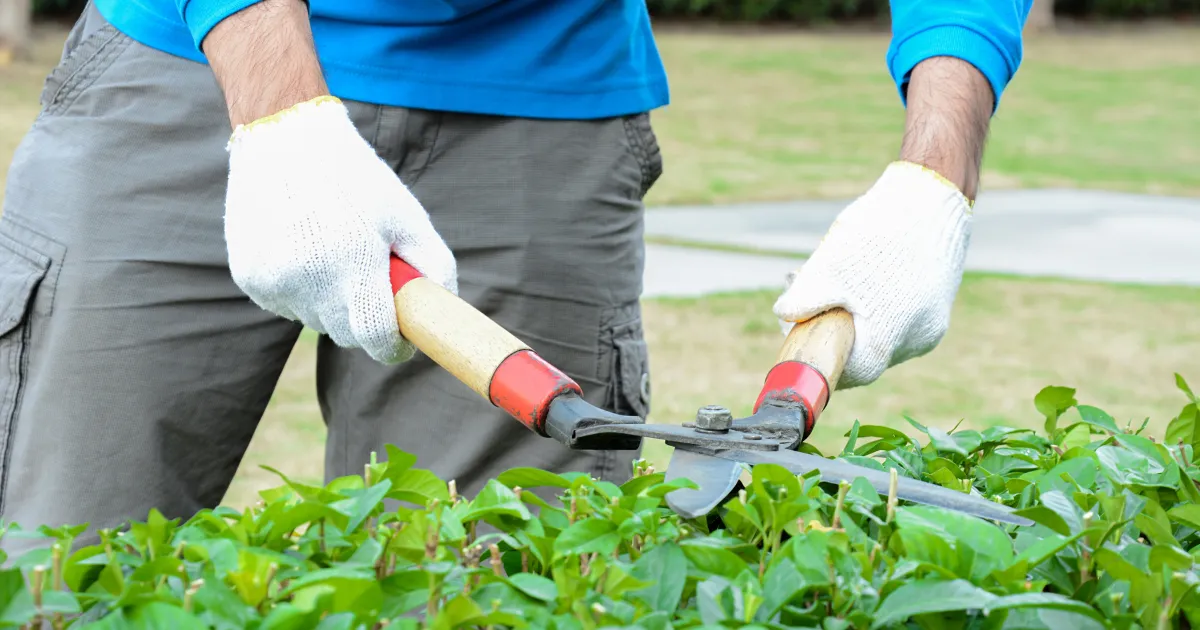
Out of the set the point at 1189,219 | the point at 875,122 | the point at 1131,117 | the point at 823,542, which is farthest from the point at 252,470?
the point at 1131,117

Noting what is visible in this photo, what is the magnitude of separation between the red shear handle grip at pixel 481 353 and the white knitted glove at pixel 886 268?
0.40 metres

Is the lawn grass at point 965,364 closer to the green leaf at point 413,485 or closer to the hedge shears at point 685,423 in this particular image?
the hedge shears at point 685,423

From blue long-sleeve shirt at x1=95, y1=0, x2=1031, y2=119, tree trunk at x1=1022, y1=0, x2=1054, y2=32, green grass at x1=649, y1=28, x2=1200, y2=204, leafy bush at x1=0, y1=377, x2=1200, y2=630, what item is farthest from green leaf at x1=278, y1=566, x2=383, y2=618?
tree trunk at x1=1022, y1=0, x2=1054, y2=32

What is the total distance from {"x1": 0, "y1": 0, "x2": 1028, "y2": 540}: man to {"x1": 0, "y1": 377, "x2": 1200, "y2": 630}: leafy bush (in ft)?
1.38

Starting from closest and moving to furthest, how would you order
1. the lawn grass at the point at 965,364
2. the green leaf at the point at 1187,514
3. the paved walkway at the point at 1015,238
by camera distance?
the green leaf at the point at 1187,514 < the lawn grass at the point at 965,364 < the paved walkway at the point at 1015,238

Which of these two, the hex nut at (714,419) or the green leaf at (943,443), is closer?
Answer: the hex nut at (714,419)

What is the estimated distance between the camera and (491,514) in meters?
1.25

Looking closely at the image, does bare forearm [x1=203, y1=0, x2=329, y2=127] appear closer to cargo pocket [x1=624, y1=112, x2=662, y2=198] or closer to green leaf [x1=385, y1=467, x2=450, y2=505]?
green leaf [x1=385, y1=467, x2=450, y2=505]

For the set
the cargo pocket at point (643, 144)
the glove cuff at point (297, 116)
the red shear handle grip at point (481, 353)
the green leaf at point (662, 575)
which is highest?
the glove cuff at point (297, 116)

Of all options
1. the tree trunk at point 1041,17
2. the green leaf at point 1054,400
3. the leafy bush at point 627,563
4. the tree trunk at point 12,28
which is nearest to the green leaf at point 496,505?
the leafy bush at point 627,563

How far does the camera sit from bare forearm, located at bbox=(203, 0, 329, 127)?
1.58 metres

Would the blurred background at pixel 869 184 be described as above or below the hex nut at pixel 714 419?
below

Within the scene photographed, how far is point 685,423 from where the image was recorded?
1479 millimetres

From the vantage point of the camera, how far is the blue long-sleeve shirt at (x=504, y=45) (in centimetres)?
187
